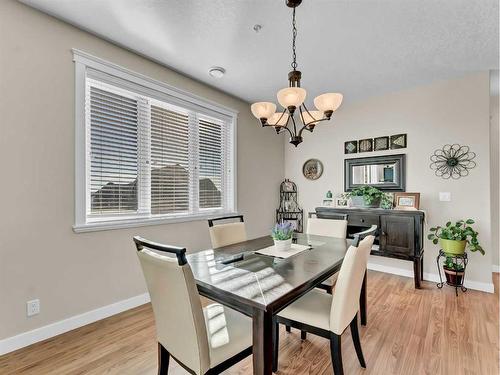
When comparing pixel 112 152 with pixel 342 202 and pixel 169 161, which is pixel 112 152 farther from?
pixel 342 202

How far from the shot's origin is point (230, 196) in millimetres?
3807

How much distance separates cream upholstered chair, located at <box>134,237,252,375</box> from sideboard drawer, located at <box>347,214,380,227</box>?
102 inches

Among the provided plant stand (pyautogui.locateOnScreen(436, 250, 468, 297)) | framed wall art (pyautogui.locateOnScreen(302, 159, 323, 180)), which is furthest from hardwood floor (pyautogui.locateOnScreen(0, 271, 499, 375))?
framed wall art (pyautogui.locateOnScreen(302, 159, 323, 180))

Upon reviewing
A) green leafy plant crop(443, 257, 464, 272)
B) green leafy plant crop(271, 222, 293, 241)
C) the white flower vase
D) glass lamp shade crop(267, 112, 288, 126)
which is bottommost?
green leafy plant crop(443, 257, 464, 272)

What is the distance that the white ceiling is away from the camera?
1966mm

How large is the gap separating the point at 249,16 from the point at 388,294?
322 centimetres

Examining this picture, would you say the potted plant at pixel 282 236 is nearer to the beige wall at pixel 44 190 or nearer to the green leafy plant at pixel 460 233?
the beige wall at pixel 44 190

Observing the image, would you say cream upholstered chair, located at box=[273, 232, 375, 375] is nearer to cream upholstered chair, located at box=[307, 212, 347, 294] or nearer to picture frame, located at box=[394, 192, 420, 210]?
cream upholstered chair, located at box=[307, 212, 347, 294]

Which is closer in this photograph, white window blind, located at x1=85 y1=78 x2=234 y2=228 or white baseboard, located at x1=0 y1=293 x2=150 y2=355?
white baseboard, located at x1=0 y1=293 x2=150 y2=355

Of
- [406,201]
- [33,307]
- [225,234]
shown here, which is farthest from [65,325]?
[406,201]

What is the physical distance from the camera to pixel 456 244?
2.91m

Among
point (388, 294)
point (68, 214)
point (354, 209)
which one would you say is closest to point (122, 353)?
point (68, 214)

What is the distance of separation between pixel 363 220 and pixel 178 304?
2.99 meters

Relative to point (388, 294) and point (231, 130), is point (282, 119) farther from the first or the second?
point (388, 294)
